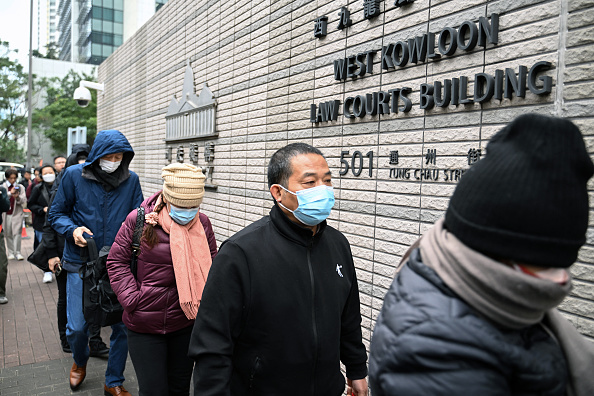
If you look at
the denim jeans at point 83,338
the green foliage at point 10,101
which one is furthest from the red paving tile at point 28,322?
the green foliage at point 10,101

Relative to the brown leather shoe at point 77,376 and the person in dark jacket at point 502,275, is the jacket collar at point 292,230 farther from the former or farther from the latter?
the brown leather shoe at point 77,376

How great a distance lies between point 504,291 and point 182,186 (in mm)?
2726

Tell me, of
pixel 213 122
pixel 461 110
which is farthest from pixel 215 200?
pixel 461 110

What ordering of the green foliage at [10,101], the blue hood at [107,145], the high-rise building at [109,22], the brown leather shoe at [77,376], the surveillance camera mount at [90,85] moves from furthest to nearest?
the high-rise building at [109,22] → the green foliage at [10,101] → the surveillance camera mount at [90,85] → the brown leather shoe at [77,376] → the blue hood at [107,145]

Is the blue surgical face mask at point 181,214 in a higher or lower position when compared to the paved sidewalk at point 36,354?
higher

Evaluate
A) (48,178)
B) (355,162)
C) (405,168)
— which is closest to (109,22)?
(48,178)

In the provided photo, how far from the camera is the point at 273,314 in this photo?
221 centimetres

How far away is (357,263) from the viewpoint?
423cm

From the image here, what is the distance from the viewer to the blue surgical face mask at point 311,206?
2.43m

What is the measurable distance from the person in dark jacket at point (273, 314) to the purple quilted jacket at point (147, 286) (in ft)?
3.81

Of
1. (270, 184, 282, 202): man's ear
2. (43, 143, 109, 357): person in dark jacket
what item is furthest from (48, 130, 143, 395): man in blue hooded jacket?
(270, 184, 282, 202): man's ear

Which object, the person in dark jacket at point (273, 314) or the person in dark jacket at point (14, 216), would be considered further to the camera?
the person in dark jacket at point (14, 216)

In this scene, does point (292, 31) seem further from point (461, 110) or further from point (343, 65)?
point (461, 110)

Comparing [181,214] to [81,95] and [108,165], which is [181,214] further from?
[81,95]
